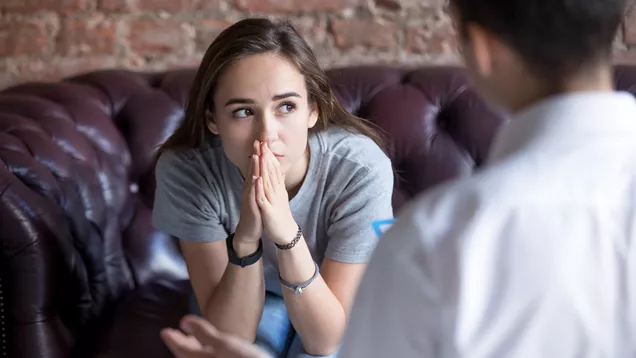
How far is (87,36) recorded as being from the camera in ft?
7.22

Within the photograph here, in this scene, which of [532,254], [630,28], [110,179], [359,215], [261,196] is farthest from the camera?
[630,28]

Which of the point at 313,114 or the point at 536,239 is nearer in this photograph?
the point at 536,239

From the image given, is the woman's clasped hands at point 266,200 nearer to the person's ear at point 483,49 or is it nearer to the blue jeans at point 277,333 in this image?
the blue jeans at point 277,333

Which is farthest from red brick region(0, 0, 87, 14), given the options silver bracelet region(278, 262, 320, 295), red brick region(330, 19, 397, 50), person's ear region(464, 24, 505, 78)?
person's ear region(464, 24, 505, 78)

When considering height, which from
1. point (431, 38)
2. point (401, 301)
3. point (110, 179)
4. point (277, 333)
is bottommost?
point (277, 333)

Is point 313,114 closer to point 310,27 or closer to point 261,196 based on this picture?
Result: point 261,196

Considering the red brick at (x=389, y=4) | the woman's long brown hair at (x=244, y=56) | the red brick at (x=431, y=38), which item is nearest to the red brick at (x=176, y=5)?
the red brick at (x=389, y=4)

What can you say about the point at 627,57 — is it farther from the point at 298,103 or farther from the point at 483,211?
the point at 483,211

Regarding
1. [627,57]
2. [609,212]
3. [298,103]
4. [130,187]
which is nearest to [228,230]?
[298,103]

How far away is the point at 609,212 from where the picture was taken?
0.63 metres

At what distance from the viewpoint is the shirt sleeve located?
0.65 meters

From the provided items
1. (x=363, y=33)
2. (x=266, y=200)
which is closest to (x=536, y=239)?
(x=266, y=200)

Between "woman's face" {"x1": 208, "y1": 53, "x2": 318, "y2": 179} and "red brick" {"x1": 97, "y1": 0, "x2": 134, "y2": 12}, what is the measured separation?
36.4 inches

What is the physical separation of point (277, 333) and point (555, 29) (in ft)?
3.05
